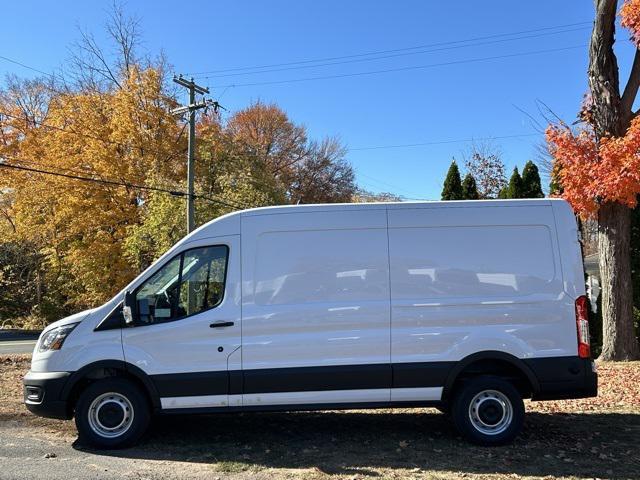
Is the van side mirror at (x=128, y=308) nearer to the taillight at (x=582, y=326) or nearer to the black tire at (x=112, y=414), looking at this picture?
the black tire at (x=112, y=414)

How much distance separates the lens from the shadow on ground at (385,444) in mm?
4906

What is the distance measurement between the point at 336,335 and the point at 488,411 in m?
1.70

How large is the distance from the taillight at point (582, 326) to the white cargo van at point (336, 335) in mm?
14

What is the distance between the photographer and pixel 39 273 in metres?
31.9

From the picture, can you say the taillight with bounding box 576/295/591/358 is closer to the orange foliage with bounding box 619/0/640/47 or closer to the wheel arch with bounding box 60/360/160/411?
the wheel arch with bounding box 60/360/160/411

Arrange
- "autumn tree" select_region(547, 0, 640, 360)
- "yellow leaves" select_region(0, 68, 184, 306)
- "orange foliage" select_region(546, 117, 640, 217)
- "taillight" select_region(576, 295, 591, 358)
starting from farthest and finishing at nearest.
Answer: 1. "yellow leaves" select_region(0, 68, 184, 306)
2. "autumn tree" select_region(547, 0, 640, 360)
3. "orange foliage" select_region(546, 117, 640, 217)
4. "taillight" select_region(576, 295, 591, 358)

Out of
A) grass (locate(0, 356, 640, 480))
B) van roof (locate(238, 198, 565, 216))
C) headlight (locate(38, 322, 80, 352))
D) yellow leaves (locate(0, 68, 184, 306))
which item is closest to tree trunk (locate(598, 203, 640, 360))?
grass (locate(0, 356, 640, 480))

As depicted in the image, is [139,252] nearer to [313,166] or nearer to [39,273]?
[39,273]

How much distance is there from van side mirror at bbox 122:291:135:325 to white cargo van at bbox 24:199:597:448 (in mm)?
11

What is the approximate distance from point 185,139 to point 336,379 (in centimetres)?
2523

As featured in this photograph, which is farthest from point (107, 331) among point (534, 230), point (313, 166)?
point (313, 166)

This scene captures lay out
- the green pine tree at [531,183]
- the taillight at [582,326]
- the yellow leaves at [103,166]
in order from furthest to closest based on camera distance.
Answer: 1. the yellow leaves at [103,166]
2. the green pine tree at [531,183]
3. the taillight at [582,326]

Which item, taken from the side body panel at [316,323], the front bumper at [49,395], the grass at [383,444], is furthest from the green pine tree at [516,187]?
the front bumper at [49,395]

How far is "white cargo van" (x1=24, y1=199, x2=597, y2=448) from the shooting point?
536cm
